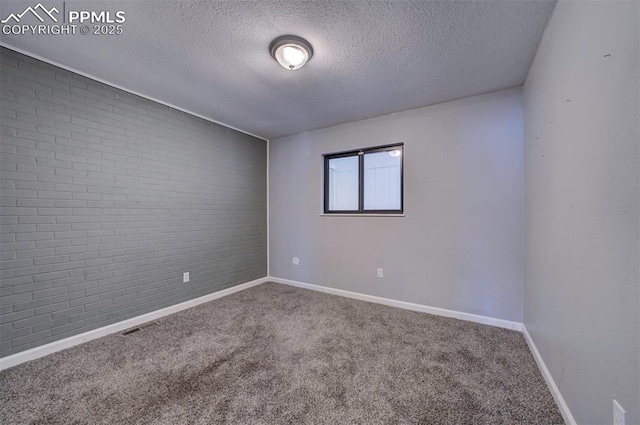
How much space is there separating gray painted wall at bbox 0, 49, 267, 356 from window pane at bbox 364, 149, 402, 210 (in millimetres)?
2100

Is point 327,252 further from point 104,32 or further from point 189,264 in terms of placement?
point 104,32

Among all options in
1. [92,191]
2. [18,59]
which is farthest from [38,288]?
[18,59]

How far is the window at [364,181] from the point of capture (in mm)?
3193

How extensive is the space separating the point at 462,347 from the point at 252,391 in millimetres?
1766

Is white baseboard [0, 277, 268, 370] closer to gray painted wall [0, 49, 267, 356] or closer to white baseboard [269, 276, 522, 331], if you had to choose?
gray painted wall [0, 49, 267, 356]

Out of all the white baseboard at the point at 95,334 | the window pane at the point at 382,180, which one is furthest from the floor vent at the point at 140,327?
the window pane at the point at 382,180

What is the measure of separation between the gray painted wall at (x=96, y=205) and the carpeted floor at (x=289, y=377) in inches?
16.3

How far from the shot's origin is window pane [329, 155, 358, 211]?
3537mm

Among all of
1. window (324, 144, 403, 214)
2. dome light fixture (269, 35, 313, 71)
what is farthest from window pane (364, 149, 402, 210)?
dome light fixture (269, 35, 313, 71)

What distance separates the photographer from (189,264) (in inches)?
121

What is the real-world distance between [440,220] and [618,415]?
202 centimetres

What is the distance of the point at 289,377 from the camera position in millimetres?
1732

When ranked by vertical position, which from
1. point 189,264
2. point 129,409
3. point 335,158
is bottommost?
point 129,409

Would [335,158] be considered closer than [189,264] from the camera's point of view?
No
